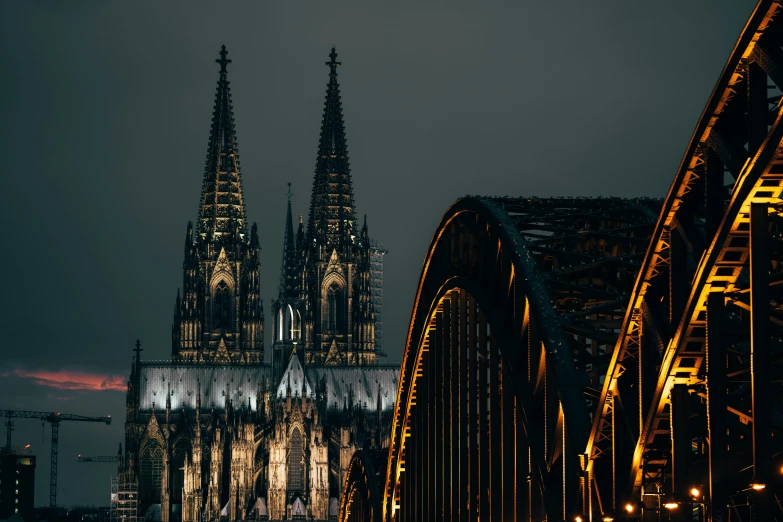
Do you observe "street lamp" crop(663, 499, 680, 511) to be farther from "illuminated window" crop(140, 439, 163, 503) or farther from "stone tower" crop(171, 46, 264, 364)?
"stone tower" crop(171, 46, 264, 364)

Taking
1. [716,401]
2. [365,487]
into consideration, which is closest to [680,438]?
[716,401]

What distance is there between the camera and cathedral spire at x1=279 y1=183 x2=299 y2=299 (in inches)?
6326

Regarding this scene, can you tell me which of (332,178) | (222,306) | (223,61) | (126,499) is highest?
(223,61)

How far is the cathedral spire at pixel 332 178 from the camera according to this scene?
15612 centimetres

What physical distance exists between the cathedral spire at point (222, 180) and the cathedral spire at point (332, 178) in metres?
6.55

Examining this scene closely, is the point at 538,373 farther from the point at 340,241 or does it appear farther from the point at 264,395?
the point at 340,241

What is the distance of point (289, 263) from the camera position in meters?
172

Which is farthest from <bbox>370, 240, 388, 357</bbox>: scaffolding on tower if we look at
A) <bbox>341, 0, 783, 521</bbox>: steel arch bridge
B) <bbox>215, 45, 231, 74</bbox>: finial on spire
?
<bbox>341, 0, 783, 521</bbox>: steel arch bridge

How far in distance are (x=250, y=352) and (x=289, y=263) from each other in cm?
1841

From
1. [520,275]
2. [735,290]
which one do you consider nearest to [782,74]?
[735,290]

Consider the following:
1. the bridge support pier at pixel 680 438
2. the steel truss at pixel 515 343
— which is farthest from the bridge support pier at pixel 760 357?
the steel truss at pixel 515 343

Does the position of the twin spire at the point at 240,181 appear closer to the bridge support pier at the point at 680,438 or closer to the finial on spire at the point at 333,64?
the finial on spire at the point at 333,64

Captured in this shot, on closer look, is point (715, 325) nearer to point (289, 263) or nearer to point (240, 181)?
point (240, 181)

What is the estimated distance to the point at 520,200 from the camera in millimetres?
32250
